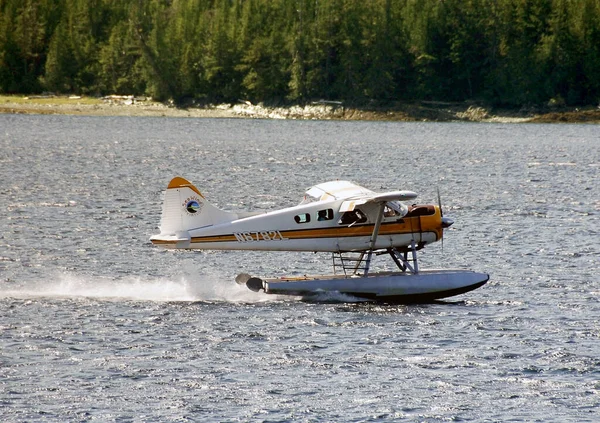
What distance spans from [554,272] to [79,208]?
2306cm

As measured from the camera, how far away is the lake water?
2078cm

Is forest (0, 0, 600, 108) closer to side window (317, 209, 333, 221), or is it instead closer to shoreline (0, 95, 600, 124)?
shoreline (0, 95, 600, 124)

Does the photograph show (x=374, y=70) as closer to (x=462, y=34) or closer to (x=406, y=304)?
(x=462, y=34)

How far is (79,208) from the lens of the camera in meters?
48.4

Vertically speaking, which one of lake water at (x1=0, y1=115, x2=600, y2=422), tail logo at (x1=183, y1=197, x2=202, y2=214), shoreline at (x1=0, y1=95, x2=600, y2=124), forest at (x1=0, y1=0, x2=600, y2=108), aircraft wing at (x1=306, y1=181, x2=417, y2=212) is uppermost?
forest at (x1=0, y1=0, x2=600, y2=108)

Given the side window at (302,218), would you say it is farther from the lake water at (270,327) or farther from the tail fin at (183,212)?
the lake water at (270,327)

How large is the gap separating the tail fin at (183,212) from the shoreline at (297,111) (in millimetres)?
117689

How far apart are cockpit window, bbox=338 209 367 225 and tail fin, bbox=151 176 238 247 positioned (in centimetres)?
327

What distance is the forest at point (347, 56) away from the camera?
147 meters

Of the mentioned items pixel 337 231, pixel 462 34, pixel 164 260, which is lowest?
pixel 164 260

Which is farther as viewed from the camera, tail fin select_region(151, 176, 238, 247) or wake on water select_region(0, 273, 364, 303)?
wake on water select_region(0, 273, 364, 303)

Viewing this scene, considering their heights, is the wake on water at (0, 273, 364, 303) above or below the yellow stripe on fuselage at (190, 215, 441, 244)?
below

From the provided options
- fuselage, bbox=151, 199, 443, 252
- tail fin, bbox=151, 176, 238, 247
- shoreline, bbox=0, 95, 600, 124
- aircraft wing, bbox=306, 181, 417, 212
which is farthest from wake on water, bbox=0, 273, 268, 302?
shoreline, bbox=0, 95, 600, 124

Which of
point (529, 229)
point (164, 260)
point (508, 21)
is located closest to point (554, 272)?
point (529, 229)
